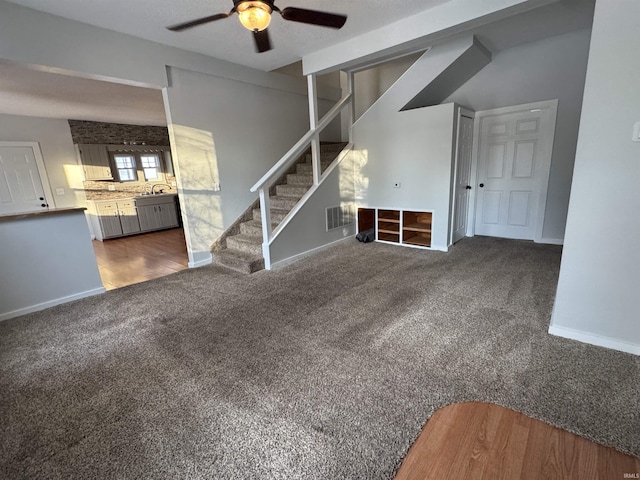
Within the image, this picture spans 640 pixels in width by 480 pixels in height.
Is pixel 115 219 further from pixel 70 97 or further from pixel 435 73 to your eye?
pixel 435 73

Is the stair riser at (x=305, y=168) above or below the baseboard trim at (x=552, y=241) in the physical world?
above

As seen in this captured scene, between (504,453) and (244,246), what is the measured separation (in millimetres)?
3824

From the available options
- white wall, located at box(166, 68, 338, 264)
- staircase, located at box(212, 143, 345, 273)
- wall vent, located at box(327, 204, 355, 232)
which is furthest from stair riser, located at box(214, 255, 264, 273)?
wall vent, located at box(327, 204, 355, 232)

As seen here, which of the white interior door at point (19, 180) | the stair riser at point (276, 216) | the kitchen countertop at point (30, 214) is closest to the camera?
the kitchen countertop at point (30, 214)

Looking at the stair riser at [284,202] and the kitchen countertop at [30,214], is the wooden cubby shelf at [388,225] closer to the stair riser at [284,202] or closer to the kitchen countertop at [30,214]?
the stair riser at [284,202]

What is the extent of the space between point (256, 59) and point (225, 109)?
0.82 meters

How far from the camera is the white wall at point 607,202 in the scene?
178 centimetres

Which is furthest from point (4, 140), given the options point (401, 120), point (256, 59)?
point (401, 120)

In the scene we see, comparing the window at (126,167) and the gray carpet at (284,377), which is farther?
the window at (126,167)

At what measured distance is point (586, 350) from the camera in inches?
81.8

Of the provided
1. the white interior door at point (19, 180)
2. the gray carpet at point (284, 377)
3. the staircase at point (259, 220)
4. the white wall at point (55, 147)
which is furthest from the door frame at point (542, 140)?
the white interior door at point (19, 180)

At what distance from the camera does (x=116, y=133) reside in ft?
22.8

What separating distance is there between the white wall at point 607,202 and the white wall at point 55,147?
8.24 metres

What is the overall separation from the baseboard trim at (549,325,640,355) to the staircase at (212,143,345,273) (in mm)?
3193
